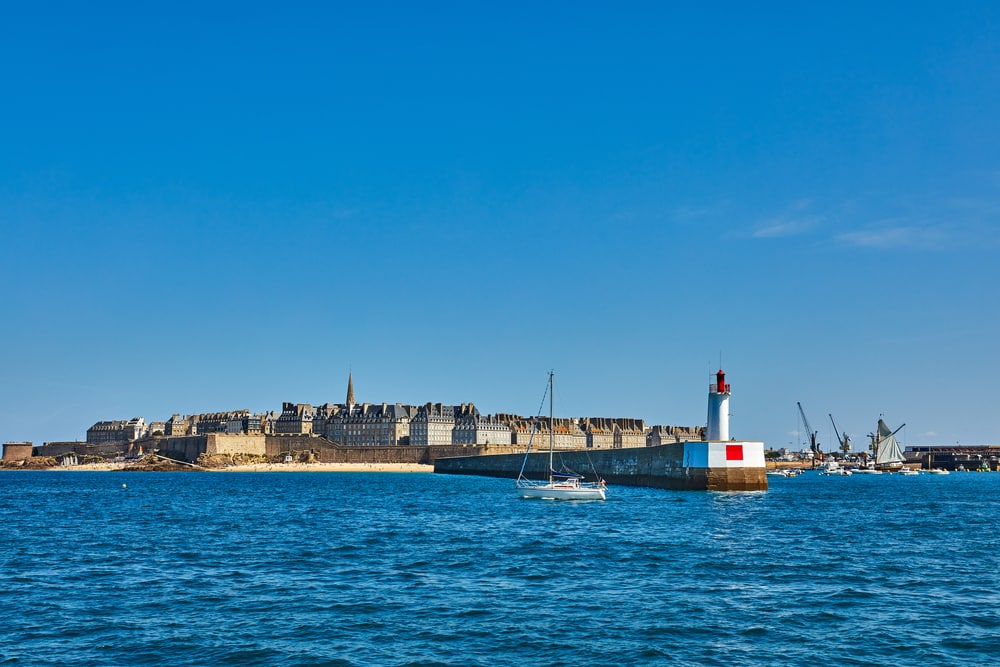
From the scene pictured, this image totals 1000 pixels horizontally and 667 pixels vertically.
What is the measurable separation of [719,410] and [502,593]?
4987 cm

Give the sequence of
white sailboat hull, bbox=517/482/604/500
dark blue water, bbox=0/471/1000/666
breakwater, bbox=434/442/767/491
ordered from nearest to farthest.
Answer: dark blue water, bbox=0/471/1000/666 < white sailboat hull, bbox=517/482/604/500 < breakwater, bbox=434/442/767/491

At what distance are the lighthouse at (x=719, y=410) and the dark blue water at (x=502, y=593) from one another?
2454 centimetres

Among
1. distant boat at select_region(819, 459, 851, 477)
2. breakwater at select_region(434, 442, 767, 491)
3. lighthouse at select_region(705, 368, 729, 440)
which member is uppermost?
lighthouse at select_region(705, 368, 729, 440)

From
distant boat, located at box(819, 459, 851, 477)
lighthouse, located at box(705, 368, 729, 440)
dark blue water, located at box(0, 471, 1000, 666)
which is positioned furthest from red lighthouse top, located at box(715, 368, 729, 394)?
distant boat, located at box(819, 459, 851, 477)

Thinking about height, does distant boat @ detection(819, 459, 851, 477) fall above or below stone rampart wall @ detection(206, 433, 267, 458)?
below

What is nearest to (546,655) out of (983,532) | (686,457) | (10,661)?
(10,661)

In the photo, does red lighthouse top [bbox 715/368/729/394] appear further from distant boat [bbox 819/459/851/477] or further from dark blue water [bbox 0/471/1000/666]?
distant boat [bbox 819/459/851/477]

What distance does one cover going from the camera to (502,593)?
2459cm

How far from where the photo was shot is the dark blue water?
60.6ft

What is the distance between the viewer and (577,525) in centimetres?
4466

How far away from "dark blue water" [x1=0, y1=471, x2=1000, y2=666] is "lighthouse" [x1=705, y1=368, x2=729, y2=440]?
24.5 meters

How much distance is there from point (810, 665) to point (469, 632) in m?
6.93

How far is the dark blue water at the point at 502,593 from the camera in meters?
18.5

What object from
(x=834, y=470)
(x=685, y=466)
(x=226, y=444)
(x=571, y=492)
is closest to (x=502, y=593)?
(x=571, y=492)
